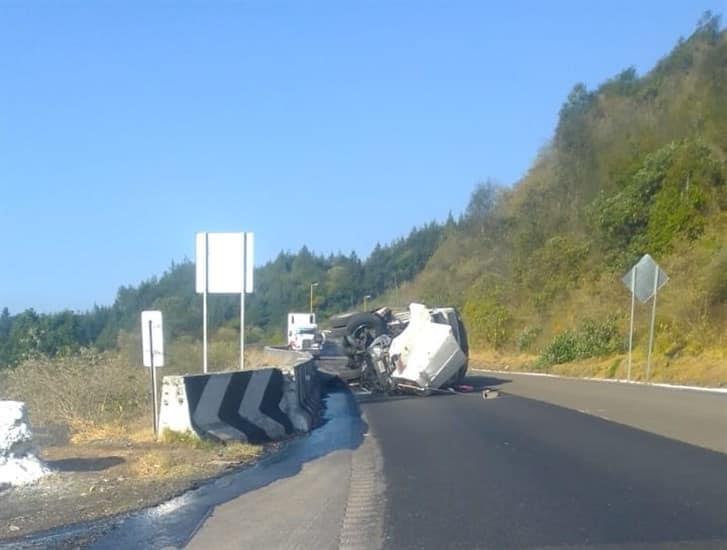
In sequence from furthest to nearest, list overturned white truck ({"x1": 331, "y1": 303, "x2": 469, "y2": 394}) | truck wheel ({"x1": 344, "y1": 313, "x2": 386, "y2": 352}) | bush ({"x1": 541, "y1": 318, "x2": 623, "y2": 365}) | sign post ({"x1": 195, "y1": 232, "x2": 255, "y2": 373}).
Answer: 1. bush ({"x1": 541, "y1": 318, "x2": 623, "y2": 365})
2. truck wheel ({"x1": 344, "y1": 313, "x2": 386, "y2": 352})
3. overturned white truck ({"x1": 331, "y1": 303, "x2": 469, "y2": 394})
4. sign post ({"x1": 195, "y1": 232, "x2": 255, "y2": 373})

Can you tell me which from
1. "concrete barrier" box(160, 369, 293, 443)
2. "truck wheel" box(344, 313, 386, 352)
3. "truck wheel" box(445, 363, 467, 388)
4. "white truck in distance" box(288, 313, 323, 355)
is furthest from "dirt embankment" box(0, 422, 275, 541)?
"white truck in distance" box(288, 313, 323, 355)

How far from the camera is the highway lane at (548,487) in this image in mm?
8062

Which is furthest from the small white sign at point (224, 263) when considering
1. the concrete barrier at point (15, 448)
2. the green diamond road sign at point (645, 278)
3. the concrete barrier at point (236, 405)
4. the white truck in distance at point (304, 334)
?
the white truck in distance at point (304, 334)

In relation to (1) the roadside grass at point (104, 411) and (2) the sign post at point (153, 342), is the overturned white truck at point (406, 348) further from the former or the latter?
(2) the sign post at point (153, 342)

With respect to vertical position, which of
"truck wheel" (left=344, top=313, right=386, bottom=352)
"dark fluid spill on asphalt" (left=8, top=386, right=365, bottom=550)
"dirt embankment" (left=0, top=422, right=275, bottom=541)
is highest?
"truck wheel" (left=344, top=313, right=386, bottom=352)

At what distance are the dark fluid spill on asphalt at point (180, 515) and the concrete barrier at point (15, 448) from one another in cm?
185

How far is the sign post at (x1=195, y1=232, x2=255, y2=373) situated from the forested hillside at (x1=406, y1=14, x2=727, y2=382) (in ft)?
48.0

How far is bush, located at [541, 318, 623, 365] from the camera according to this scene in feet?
122

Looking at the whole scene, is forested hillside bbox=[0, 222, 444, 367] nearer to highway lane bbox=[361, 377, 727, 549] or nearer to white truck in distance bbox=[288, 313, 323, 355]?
white truck in distance bbox=[288, 313, 323, 355]

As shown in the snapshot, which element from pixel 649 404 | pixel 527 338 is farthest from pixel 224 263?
pixel 527 338

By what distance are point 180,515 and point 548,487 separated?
3.71 metres

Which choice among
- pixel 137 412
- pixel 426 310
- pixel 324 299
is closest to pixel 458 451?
pixel 137 412

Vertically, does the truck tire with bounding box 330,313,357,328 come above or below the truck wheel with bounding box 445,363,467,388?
above

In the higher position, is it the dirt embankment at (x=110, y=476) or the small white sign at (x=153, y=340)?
the small white sign at (x=153, y=340)
